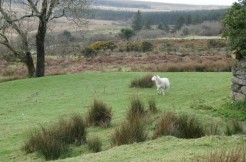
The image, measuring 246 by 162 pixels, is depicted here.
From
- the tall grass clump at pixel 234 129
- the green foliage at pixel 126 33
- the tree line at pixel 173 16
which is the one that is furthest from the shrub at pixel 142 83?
the tree line at pixel 173 16

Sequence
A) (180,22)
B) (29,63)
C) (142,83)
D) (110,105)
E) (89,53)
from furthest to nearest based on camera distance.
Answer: (180,22) → (89,53) → (29,63) → (142,83) → (110,105)

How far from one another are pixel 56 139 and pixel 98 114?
8.31ft

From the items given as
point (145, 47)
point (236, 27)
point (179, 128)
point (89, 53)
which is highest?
point (236, 27)

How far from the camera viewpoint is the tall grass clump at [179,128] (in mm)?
8969

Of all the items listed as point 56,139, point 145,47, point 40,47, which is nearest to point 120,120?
point 56,139

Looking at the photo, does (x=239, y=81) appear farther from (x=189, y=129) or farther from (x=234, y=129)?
(x=189, y=129)

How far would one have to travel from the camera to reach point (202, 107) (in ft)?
41.5

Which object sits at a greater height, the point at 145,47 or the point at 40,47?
the point at 40,47

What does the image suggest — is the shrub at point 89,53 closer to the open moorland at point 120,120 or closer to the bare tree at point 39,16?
the bare tree at point 39,16

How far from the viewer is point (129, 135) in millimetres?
8672

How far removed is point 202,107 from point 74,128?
4.35 metres

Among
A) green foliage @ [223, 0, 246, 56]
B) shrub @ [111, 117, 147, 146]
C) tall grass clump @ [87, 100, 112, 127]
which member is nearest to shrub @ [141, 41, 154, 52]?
green foliage @ [223, 0, 246, 56]

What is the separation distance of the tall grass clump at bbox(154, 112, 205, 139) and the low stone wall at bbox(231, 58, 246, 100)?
10.9 ft

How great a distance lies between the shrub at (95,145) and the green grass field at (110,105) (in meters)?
0.13
